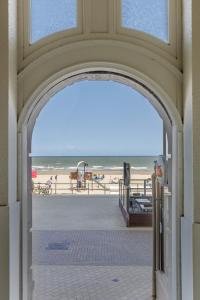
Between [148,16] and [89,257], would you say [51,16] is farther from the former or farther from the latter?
[89,257]

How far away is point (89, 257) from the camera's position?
20.7 feet

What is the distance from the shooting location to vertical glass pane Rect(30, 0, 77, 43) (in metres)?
3.18

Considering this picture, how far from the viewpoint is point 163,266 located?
162 inches

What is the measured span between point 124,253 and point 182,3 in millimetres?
4762

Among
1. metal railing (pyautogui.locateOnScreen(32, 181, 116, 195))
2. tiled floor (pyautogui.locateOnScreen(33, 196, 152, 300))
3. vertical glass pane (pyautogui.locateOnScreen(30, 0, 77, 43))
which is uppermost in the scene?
vertical glass pane (pyautogui.locateOnScreen(30, 0, 77, 43))

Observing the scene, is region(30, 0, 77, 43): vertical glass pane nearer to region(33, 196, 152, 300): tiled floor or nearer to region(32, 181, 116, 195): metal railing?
region(33, 196, 152, 300): tiled floor

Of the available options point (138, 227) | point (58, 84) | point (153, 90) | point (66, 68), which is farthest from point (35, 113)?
point (138, 227)

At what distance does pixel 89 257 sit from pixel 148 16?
14.6 ft

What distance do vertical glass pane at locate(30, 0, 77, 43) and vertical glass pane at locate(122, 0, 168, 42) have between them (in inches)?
18.9

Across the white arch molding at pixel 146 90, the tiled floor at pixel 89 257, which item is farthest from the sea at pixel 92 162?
the white arch molding at pixel 146 90

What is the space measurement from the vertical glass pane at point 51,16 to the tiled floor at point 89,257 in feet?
10.5

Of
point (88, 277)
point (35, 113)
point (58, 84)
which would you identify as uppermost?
point (58, 84)

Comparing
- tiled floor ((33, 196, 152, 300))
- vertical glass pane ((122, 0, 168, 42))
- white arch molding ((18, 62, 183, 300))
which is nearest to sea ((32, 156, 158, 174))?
tiled floor ((33, 196, 152, 300))

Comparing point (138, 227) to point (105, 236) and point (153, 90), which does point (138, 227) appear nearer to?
point (105, 236)
